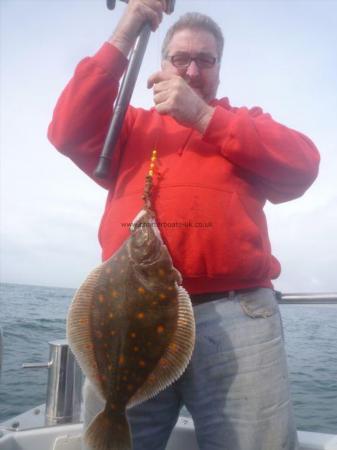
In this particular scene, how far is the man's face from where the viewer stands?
2.09 meters

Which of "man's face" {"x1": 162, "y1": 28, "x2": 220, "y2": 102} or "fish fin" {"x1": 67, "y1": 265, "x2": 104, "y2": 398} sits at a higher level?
"man's face" {"x1": 162, "y1": 28, "x2": 220, "y2": 102}

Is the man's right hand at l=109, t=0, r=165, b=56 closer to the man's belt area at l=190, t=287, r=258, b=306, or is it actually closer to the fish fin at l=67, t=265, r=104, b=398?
the fish fin at l=67, t=265, r=104, b=398

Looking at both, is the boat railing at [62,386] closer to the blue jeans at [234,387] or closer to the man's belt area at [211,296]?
the blue jeans at [234,387]

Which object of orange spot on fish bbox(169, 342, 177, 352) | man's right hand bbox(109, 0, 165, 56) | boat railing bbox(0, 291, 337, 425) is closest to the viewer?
orange spot on fish bbox(169, 342, 177, 352)

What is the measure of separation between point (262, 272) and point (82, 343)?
0.88m

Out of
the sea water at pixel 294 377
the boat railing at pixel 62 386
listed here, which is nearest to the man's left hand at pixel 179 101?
the sea water at pixel 294 377

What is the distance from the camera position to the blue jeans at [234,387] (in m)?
1.62

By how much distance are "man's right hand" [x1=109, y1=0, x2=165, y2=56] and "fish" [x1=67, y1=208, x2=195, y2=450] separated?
913 millimetres

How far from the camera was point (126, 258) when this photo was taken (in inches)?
63.2

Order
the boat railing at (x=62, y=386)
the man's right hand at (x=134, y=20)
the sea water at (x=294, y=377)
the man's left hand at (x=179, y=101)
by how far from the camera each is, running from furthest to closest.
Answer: the sea water at (x=294, y=377) < the boat railing at (x=62, y=386) < the man's right hand at (x=134, y=20) < the man's left hand at (x=179, y=101)

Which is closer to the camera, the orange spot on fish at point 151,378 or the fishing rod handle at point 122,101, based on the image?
the orange spot on fish at point 151,378

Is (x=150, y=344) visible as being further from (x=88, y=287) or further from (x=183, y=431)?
(x=183, y=431)

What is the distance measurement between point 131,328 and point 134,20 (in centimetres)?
146

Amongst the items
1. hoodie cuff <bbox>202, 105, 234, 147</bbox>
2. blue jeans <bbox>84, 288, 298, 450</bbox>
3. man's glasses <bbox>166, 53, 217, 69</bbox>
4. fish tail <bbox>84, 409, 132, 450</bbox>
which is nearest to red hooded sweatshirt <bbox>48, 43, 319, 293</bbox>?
hoodie cuff <bbox>202, 105, 234, 147</bbox>
